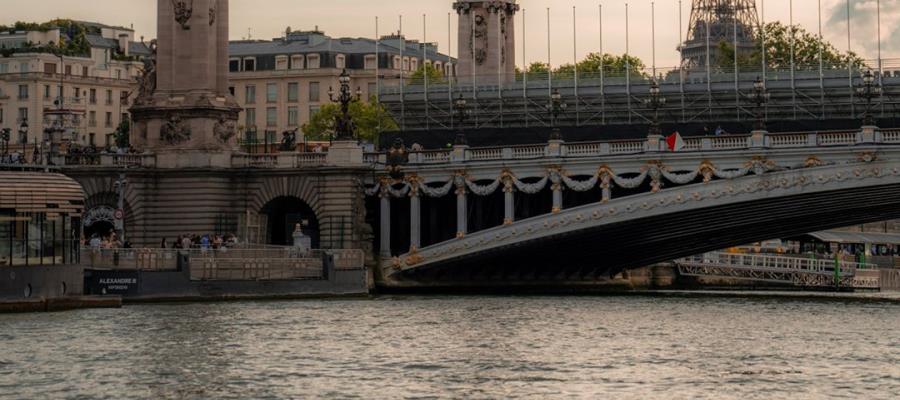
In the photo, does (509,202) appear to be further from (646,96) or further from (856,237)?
(856,237)

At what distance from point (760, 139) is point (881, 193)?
507cm

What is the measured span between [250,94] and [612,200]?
74347 mm

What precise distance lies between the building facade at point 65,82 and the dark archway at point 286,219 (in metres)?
54.7

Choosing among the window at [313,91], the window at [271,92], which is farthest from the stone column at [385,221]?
the window at [271,92]

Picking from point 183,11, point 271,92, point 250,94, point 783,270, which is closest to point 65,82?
point 250,94

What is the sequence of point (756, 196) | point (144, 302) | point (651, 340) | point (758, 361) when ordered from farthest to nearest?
point (756, 196)
point (144, 302)
point (651, 340)
point (758, 361)

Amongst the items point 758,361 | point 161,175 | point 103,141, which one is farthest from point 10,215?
point 103,141

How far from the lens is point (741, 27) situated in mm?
176500

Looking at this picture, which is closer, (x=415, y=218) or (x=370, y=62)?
(x=415, y=218)

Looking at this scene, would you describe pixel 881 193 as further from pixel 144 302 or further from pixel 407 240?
pixel 144 302

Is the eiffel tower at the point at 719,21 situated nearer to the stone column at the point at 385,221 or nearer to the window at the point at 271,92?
the window at the point at 271,92

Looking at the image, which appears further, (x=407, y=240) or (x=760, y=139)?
(x=407, y=240)

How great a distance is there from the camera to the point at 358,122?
450ft

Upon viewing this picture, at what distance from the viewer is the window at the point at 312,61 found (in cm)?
15538
